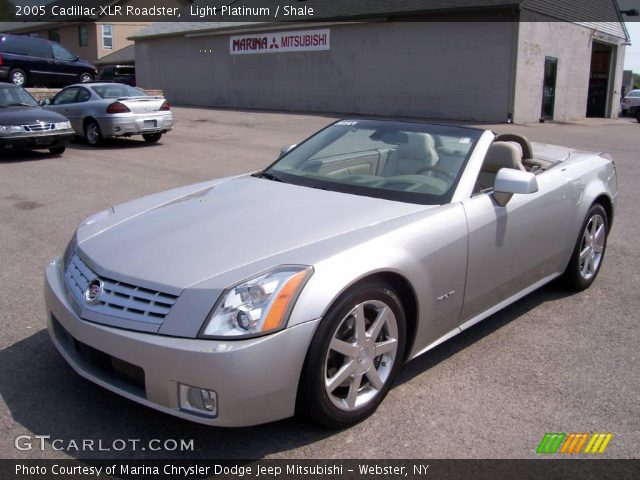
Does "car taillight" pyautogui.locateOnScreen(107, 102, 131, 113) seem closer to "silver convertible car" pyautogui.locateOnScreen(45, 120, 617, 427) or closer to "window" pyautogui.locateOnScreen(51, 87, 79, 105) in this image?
Result: "window" pyautogui.locateOnScreen(51, 87, 79, 105)

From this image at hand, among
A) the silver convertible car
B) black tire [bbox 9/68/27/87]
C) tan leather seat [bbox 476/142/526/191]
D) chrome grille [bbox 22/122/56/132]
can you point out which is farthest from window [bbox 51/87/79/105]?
tan leather seat [bbox 476/142/526/191]

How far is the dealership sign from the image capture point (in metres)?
25.4

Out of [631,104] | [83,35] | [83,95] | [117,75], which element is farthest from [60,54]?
[631,104]

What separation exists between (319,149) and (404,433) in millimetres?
2242

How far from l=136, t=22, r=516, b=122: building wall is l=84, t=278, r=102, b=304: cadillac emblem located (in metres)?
20.0

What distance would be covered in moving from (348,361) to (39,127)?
34.5ft

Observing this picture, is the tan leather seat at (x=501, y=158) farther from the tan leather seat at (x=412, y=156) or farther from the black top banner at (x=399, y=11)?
the black top banner at (x=399, y=11)

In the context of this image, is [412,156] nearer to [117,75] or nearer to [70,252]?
[70,252]

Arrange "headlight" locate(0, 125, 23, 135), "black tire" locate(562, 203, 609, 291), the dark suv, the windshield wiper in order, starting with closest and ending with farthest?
the windshield wiper
"black tire" locate(562, 203, 609, 291)
"headlight" locate(0, 125, 23, 135)
the dark suv

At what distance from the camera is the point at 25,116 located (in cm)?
1162

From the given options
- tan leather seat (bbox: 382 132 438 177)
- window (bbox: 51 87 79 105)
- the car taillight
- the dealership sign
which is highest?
the dealership sign

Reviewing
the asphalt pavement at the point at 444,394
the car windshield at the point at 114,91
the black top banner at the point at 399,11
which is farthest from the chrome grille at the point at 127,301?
the black top banner at the point at 399,11

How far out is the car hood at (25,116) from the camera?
1134 cm

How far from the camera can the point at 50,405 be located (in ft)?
10.6
